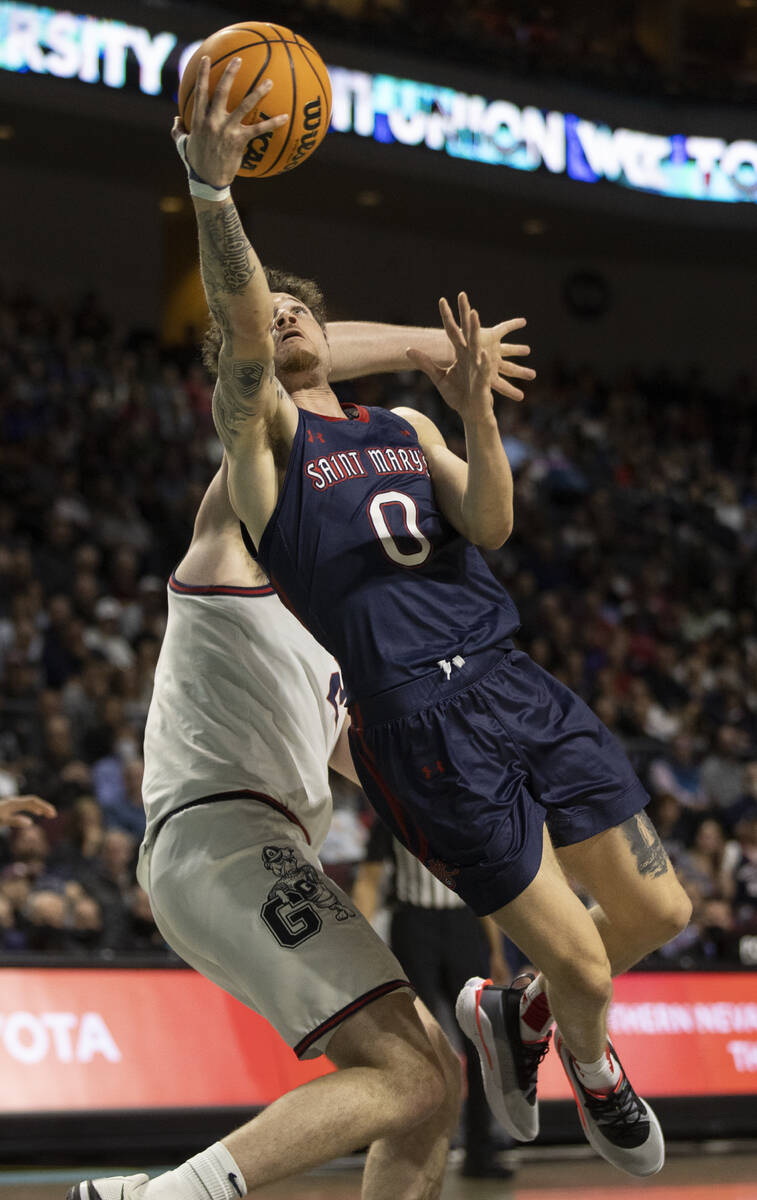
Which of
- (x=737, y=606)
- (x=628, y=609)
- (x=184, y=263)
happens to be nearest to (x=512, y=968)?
(x=628, y=609)

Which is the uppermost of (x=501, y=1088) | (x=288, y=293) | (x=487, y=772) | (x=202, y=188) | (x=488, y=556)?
(x=202, y=188)

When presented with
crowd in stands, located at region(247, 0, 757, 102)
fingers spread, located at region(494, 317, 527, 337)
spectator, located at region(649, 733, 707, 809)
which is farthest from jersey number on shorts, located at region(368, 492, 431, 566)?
crowd in stands, located at region(247, 0, 757, 102)

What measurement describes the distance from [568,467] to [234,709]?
49.3 feet

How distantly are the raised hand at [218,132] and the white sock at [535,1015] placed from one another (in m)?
2.46

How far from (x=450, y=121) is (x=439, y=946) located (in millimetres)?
13268

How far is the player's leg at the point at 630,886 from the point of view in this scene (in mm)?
4062

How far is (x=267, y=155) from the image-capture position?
160 inches

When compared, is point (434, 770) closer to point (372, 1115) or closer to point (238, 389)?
point (372, 1115)

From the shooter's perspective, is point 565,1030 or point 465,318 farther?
point 565,1030

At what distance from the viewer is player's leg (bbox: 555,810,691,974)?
13.3ft

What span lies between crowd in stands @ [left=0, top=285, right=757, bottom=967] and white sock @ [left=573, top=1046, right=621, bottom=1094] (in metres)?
4.22

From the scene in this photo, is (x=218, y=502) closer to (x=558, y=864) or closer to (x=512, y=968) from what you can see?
(x=558, y=864)

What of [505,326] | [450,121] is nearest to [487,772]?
[505,326]

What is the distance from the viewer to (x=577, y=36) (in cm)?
2144
